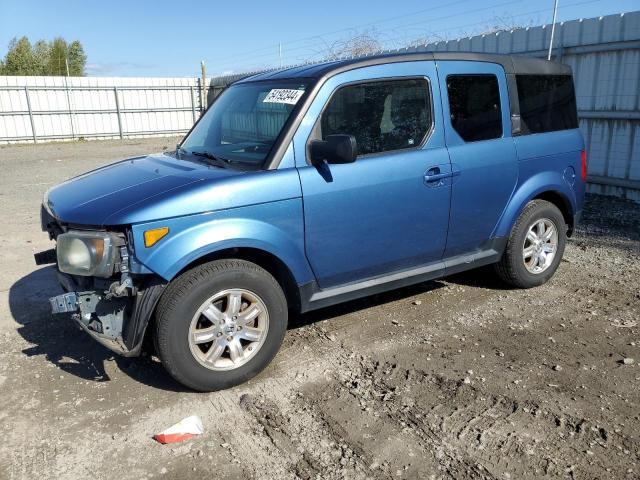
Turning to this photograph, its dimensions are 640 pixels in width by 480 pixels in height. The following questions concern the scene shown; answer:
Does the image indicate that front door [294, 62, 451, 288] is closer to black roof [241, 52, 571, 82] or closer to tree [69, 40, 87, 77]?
black roof [241, 52, 571, 82]

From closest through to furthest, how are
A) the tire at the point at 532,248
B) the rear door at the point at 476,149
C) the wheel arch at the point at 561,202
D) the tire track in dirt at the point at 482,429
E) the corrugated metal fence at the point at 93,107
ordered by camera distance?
the tire track in dirt at the point at 482,429 < the rear door at the point at 476,149 < the tire at the point at 532,248 < the wheel arch at the point at 561,202 < the corrugated metal fence at the point at 93,107

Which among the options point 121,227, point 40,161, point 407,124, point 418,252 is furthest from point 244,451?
point 40,161

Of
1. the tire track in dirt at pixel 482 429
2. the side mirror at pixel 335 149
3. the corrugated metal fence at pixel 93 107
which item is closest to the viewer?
the tire track in dirt at pixel 482 429

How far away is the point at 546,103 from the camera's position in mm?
4957

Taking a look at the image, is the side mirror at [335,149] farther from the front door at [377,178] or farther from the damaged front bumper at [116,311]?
the damaged front bumper at [116,311]

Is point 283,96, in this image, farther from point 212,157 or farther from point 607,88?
point 607,88

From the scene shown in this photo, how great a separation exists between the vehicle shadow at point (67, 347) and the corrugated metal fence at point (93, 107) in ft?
62.8

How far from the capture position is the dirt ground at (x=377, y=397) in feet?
9.22

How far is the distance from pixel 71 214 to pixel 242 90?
1.81 metres

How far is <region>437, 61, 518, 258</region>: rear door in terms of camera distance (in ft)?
13.9

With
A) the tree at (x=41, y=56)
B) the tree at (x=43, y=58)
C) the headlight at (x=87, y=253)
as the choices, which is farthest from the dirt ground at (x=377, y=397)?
the tree at (x=41, y=56)

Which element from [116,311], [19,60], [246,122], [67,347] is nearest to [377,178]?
[246,122]

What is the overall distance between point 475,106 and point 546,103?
3.24 ft

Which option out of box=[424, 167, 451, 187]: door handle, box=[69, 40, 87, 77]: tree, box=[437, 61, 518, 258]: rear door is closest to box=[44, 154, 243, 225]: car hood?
box=[424, 167, 451, 187]: door handle
